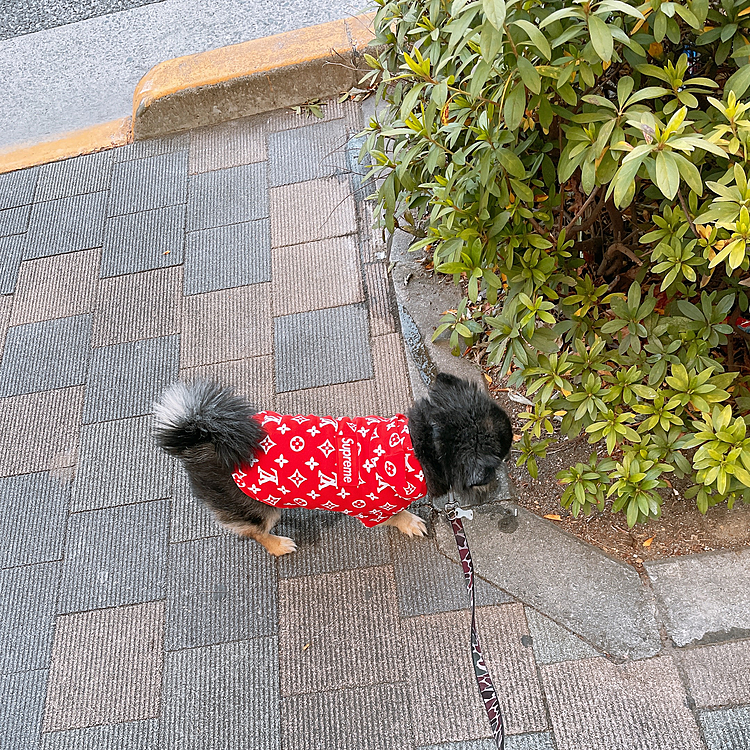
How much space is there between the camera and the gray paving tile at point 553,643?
2500 mm

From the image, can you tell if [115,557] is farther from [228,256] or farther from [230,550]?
[228,256]

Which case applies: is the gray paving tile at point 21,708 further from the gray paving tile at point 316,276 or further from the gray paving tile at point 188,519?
the gray paving tile at point 316,276

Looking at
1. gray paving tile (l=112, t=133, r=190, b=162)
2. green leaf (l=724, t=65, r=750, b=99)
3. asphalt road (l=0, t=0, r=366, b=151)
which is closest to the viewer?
green leaf (l=724, t=65, r=750, b=99)

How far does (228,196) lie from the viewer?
4.34 m

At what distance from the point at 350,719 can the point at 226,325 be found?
84.5 inches

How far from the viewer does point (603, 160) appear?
5.97ft

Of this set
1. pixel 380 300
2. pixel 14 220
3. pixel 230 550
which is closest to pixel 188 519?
pixel 230 550

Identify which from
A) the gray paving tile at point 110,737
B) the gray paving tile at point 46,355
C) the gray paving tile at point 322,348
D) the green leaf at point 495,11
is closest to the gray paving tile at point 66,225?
the gray paving tile at point 46,355

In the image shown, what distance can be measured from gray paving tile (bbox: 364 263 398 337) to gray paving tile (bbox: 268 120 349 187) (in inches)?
34.6

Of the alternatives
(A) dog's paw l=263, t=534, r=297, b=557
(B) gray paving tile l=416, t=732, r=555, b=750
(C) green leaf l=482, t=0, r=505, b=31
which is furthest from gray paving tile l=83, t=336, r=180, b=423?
(C) green leaf l=482, t=0, r=505, b=31

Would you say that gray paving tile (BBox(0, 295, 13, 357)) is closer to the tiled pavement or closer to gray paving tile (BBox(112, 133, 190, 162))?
the tiled pavement

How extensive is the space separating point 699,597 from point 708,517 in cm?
34

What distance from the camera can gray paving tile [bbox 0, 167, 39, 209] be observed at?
466 centimetres

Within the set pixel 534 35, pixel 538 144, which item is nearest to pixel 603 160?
pixel 534 35
